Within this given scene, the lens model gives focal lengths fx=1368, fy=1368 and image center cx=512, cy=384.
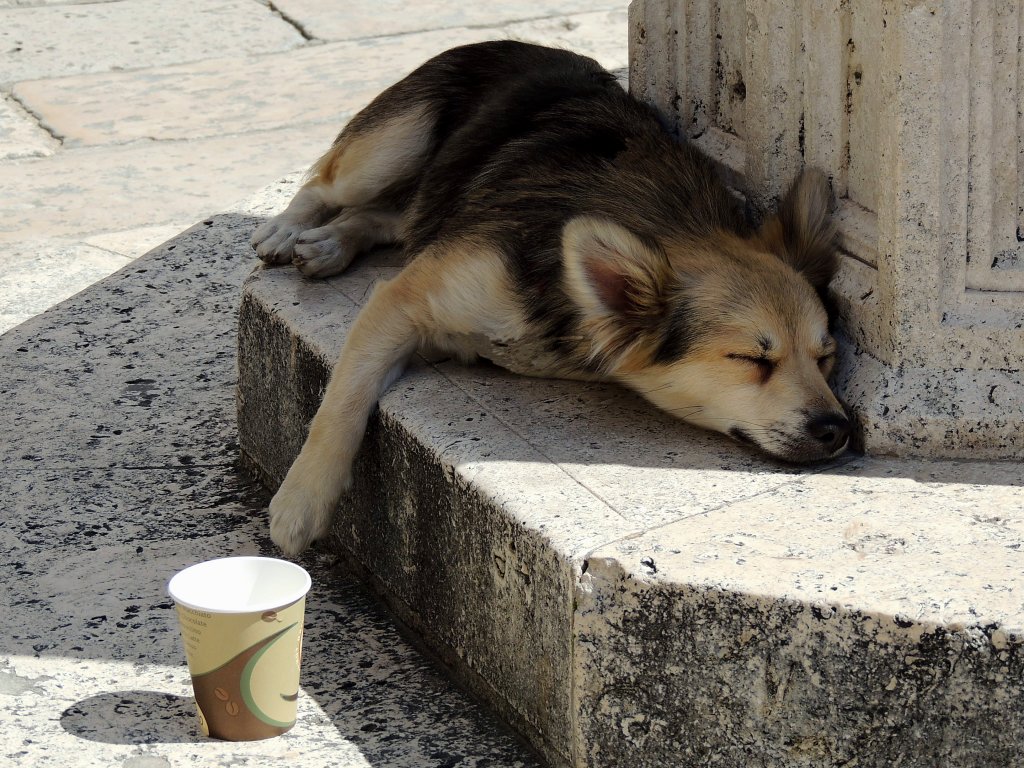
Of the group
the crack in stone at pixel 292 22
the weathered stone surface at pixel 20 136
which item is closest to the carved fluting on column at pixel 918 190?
the weathered stone surface at pixel 20 136

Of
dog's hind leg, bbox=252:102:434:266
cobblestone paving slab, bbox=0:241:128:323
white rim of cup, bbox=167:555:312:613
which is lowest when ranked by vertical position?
cobblestone paving slab, bbox=0:241:128:323

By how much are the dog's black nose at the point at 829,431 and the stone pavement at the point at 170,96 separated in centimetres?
304

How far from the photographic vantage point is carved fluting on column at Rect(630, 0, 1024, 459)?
2734 millimetres

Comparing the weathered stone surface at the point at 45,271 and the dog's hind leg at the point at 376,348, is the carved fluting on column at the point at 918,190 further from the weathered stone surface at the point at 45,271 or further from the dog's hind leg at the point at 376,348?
the weathered stone surface at the point at 45,271

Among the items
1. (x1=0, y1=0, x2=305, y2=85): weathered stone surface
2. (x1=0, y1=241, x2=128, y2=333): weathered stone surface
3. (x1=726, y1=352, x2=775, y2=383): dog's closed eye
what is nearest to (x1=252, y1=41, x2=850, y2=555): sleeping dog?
(x1=726, y1=352, x2=775, y2=383): dog's closed eye

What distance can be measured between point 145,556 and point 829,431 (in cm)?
173

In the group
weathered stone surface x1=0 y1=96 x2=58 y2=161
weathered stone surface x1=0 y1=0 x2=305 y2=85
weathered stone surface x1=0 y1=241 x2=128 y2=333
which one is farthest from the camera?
weathered stone surface x1=0 y1=0 x2=305 y2=85

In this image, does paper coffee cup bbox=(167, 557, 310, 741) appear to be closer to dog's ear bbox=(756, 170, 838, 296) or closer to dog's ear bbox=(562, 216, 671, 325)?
dog's ear bbox=(562, 216, 671, 325)

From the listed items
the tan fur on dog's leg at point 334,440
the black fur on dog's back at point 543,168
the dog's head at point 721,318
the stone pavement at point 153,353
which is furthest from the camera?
the black fur on dog's back at point 543,168

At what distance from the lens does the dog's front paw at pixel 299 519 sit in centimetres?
320

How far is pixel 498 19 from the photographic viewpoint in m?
8.34

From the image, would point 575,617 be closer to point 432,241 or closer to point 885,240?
point 885,240

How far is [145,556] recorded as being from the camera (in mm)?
3455

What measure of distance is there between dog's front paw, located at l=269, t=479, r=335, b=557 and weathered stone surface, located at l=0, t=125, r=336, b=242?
9.31 ft
